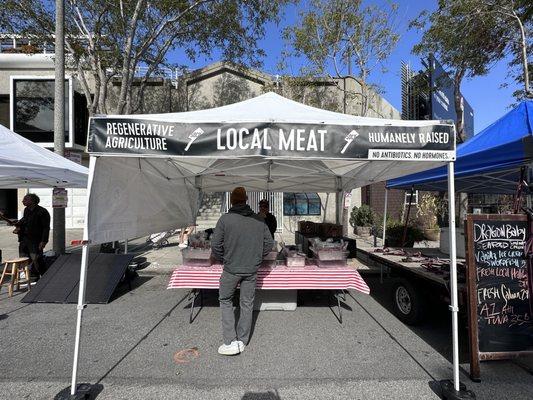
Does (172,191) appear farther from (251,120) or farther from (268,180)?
(251,120)

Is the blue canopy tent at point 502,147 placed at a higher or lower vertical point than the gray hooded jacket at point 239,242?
higher

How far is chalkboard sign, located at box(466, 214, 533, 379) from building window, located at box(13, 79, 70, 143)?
17960mm

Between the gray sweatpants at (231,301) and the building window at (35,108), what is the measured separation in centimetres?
1608

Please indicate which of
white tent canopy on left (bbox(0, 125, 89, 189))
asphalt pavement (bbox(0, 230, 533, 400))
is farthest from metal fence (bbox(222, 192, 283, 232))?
asphalt pavement (bbox(0, 230, 533, 400))

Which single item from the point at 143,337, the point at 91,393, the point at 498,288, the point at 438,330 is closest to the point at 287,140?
the point at 498,288

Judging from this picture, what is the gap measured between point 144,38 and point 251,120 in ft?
34.2

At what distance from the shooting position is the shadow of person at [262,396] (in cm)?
303

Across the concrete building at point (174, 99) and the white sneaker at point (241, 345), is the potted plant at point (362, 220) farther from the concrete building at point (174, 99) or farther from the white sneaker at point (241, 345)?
the white sneaker at point (241, 345)

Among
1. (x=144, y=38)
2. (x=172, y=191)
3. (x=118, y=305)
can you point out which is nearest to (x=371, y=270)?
(x=172, y=191)

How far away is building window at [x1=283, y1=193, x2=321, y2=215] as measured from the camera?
52.7 feet

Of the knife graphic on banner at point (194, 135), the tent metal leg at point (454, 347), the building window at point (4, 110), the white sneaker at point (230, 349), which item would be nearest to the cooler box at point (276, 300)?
the white sneaker at point (230, 349)

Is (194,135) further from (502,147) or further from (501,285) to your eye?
(502,147)

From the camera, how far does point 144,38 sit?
11.5 metres

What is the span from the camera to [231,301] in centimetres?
389
